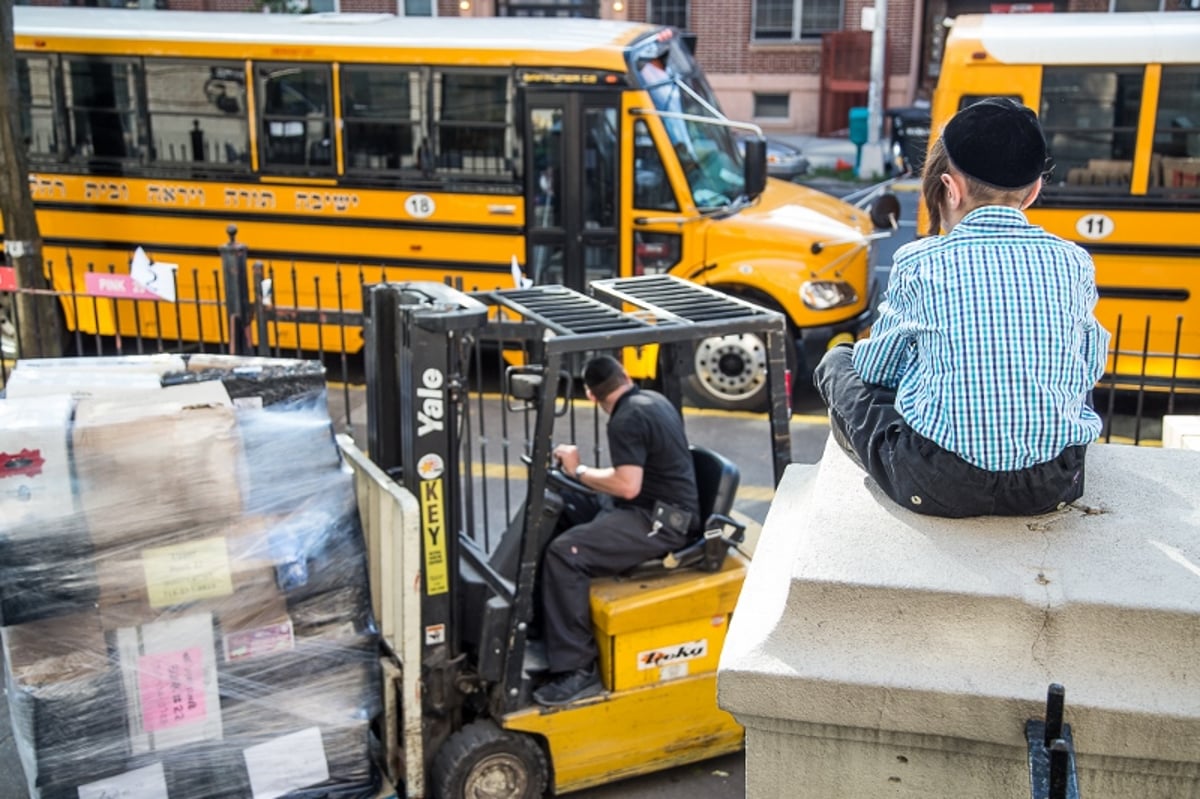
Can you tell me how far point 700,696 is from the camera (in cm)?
503

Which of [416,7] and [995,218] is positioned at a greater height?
A: [416,7]

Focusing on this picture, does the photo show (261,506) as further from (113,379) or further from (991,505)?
(991,505)

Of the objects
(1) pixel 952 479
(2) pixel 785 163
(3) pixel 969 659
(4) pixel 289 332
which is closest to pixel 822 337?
(4) pixel 289 332

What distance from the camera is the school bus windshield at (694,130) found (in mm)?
9586

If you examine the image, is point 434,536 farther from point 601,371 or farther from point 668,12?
point 668,12

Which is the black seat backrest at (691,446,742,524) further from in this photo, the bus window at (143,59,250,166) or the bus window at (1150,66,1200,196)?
the bus window at (143,59,250,166)

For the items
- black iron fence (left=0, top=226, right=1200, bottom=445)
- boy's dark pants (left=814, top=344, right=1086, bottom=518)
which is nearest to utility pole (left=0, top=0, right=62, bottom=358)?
black iron fence (left=0, top=226, right=1200, bottom=445)

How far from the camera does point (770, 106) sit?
2477cm

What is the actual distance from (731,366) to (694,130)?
1804mm

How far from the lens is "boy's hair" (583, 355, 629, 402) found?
205 inches

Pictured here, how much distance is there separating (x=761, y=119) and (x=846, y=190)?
18.0 feet

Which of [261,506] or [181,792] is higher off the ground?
[261,506]

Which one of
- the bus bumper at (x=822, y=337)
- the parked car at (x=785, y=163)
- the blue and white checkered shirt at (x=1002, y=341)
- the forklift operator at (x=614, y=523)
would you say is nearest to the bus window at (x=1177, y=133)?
the bus bumper at (x=822, y=337)

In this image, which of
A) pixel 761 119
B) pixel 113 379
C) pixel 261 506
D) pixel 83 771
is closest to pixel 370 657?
pixel 261 506
